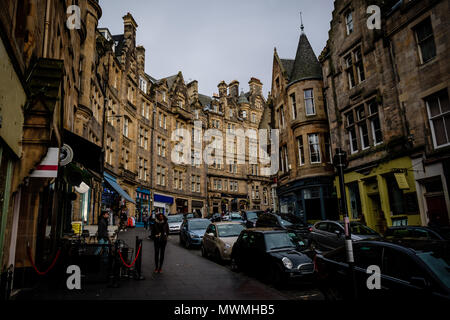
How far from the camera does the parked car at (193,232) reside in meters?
16.3

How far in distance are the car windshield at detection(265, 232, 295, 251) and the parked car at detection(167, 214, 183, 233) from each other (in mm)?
16797

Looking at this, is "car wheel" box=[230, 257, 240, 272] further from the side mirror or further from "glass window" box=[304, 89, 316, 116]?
"glass window" box=[304, 89, 316, 116]

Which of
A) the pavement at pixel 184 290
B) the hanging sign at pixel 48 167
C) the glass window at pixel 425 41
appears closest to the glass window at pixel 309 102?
the glass window at pixel 425 41

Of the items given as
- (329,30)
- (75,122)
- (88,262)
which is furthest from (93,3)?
(88,262)

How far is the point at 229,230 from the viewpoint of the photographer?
13.1m

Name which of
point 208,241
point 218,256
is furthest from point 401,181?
point 208,241

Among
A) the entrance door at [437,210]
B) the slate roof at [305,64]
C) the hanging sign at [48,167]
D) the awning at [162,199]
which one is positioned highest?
the slate roof at [305,64]

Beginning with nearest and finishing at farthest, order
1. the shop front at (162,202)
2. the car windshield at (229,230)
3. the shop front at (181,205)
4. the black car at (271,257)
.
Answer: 1. the black car at (271,257)
2. the car windshield at (229,230)
3. the shop front at (162,202)
4. the shop front at (181,205)

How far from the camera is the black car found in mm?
7789

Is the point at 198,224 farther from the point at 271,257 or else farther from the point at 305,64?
the point at 305,64

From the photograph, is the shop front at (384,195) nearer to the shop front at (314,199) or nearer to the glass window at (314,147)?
the shop front at (314,199)

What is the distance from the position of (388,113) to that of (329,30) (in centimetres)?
916

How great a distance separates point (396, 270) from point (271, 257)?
395 centimetres
